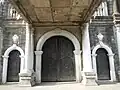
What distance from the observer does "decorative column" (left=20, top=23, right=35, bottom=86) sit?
6.70 m

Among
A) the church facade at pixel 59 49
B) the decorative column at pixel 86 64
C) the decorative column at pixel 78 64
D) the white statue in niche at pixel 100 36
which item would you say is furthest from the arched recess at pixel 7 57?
the white statue in niche at pixel 100 36

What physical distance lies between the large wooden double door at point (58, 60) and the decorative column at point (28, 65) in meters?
0.82

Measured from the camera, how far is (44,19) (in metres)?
7.35

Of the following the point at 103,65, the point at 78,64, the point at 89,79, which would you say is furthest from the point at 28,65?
the point at 103,65

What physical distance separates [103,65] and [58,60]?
2.59 meters

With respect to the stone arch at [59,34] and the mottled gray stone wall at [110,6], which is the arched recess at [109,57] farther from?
the mottled gray stone wall at [110,6]

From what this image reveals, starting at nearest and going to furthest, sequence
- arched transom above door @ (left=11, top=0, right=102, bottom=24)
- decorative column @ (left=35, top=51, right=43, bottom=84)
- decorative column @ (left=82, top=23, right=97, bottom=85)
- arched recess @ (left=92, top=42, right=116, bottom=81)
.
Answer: arched transom above door @ (left=11, top=0, right=102, bottom=24)
decorative column @ (left=82, top=23, right=97, bottom=85)
decorative column @ (left=35, top=51, right=43, bottom=84)
arched recess @ (left=92, top=42, right=116, bottom=81)

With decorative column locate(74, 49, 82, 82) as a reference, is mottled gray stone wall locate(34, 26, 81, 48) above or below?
above

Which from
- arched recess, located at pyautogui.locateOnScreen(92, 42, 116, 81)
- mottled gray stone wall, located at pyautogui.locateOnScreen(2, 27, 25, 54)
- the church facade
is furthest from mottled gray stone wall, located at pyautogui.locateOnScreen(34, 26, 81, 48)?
arched recess, located at pyautogui.locateOnScreen(92, 42, 116, 81)

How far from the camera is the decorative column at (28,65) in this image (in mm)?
6695

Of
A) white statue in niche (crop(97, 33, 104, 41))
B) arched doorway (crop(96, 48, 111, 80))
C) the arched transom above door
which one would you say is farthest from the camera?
white statue in niche (crop(97, 33, 104, 41))

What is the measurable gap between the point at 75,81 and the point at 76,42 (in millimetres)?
2027

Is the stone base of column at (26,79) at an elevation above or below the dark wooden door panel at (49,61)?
below

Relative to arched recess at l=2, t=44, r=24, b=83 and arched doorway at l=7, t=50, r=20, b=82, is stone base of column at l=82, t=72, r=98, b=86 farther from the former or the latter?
arched doorway at l=7, t=50, r=20, b=82
